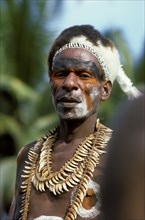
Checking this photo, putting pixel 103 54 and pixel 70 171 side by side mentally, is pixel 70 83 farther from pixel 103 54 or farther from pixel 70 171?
pixel 70 171

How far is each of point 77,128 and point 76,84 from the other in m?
0.24

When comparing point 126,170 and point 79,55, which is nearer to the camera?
point 126,170

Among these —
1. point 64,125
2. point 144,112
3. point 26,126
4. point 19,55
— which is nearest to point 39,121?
point 26,126

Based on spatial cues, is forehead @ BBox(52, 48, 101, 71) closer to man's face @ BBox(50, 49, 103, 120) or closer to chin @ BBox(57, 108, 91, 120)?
man's face @ BBox(50, 49, 103, 120)

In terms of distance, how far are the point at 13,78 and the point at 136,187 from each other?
15.3 m

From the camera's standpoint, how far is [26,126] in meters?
16.2

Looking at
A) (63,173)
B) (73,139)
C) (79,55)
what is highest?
(79,55)

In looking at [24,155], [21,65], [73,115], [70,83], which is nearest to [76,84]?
[70,83]

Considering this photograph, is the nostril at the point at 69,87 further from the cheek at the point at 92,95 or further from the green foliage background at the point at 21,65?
the green foliage background at the point at 21,65

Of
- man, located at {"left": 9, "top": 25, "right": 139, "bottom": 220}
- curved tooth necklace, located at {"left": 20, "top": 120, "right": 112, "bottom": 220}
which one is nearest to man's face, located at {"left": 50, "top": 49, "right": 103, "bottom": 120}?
man, located at {"left": 9, "top": 25, "right": 139, "bottom": 220}

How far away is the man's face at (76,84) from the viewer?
12.7 ft

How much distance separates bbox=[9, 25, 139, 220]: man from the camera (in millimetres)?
3775

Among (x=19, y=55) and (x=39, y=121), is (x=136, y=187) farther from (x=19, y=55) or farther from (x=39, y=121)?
(x=19, y=55)

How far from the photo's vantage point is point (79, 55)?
393 cm
